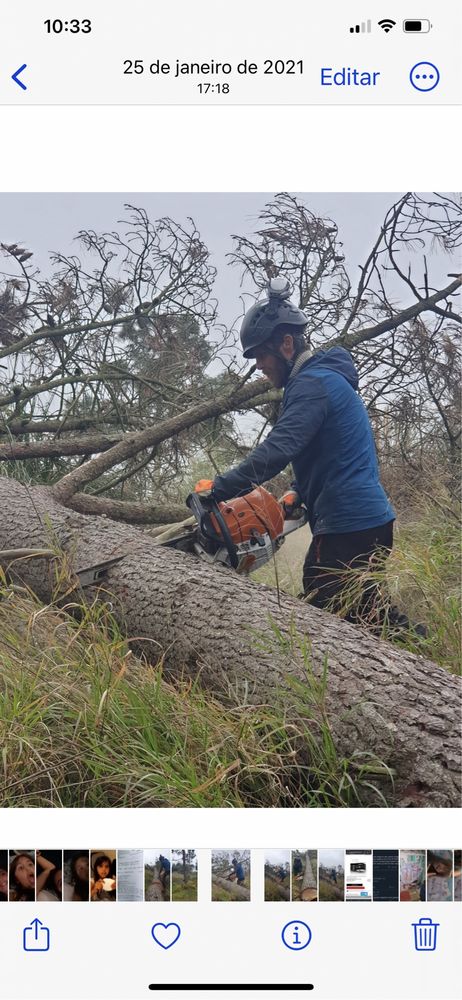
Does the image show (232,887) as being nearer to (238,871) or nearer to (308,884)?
(238,871)

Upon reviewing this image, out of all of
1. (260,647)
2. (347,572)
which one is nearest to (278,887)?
(260,647)

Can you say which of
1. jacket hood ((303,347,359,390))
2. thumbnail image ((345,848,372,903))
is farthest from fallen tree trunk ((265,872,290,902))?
jacket hood ((303,347,359,390))

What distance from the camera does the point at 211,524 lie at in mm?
2965

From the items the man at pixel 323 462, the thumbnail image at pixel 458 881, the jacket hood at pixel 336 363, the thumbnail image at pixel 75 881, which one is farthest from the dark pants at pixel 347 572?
the thumbnail image at pixel 75 881

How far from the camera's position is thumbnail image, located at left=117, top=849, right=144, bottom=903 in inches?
64.9

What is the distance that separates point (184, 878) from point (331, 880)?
33 cm

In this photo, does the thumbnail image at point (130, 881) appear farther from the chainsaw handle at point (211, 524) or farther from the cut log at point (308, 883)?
the chainsaw handle at point (211, 524)

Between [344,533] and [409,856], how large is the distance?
4.45ft

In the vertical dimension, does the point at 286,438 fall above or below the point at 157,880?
above
